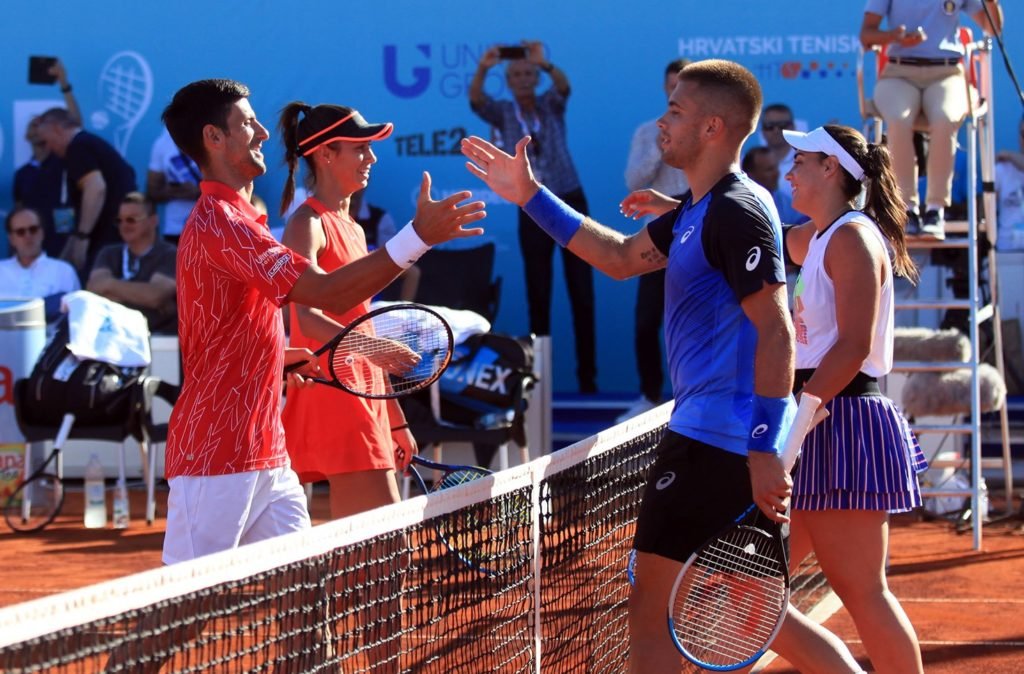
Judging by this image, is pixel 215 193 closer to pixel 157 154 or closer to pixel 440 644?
pixel 440 644

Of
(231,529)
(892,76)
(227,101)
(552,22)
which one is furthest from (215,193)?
(552,22)

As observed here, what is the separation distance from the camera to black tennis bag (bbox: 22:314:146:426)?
8.92 metres

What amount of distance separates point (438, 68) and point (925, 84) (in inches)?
176

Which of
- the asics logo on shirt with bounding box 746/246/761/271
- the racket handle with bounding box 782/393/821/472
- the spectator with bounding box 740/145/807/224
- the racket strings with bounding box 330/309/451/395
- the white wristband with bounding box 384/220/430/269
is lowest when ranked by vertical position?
the racket handle with bounding box 782/393/821/472

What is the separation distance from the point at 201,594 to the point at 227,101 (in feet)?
4.79

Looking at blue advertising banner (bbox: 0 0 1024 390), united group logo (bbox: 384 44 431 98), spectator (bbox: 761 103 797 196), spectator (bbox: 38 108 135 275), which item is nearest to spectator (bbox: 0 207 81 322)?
spectator (bbox: 38 108 135 275)

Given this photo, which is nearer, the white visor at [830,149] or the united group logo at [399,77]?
the white visor at [830,149]

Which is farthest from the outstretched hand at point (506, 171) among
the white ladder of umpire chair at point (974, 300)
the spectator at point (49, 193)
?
the spectator at point (49, 193)

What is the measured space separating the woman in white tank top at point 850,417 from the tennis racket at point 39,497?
561cm

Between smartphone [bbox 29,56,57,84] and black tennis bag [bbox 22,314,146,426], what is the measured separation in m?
3.70

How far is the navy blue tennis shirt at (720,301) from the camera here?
336 centimetres

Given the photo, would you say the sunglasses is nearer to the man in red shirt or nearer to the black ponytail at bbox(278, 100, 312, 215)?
the black ponytail at bbox(278, 100, 312, 215)

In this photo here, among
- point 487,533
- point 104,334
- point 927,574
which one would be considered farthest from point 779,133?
point 487,533

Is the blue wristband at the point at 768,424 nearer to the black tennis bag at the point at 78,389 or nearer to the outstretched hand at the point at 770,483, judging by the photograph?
the outstretched hand at the point at 770,483
